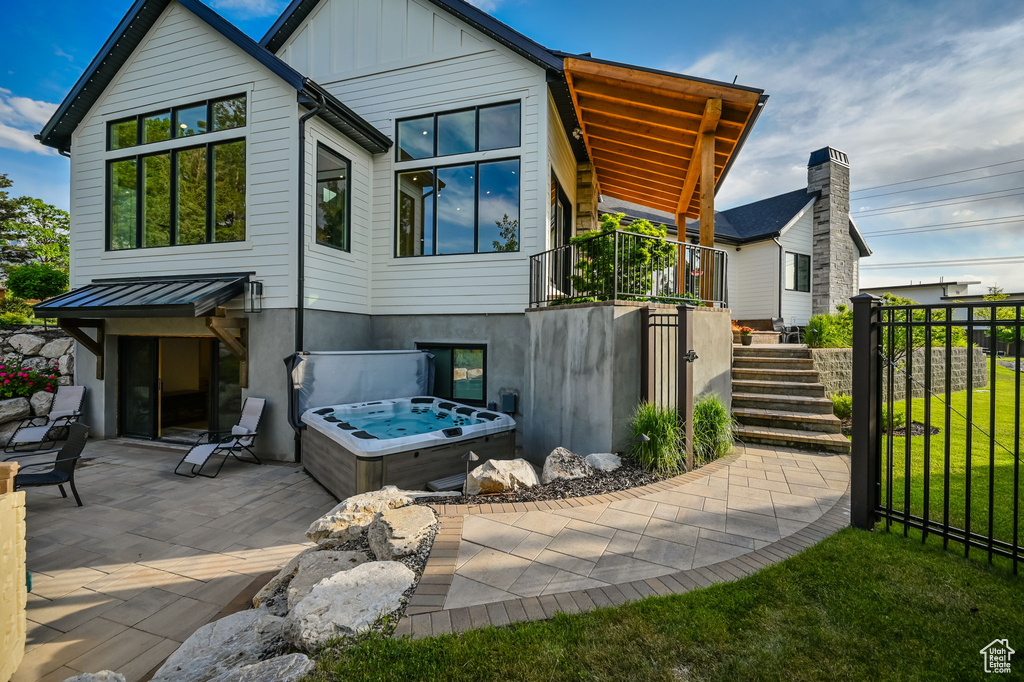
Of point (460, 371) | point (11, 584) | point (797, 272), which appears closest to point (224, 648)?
point (11, 584)

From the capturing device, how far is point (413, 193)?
8672 millimetres

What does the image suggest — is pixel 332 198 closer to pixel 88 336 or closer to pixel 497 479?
pixel 88 336

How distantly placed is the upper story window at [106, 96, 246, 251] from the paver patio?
4.19 metres

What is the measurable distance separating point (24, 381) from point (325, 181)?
298 inches

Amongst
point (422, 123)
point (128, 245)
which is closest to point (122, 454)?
point (128, 245)

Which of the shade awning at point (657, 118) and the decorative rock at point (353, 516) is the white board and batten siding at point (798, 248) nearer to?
the shade awning at point (657, 118)

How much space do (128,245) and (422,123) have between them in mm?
6152

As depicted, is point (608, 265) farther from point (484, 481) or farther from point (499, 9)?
point (499, 9)

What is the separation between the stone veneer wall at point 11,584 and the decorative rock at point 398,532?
2.04m

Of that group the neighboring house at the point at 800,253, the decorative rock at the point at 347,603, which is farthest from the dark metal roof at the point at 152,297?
the neighboring house at the point at 800,253

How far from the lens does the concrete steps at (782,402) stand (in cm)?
639

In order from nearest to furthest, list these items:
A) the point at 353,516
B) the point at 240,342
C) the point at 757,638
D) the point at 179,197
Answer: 1. the point at 757,638
2. the point at 353,516
3. the point at 240,342
4. the point at 179,197

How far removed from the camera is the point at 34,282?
11344 millimetres

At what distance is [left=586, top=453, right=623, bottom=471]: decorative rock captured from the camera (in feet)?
16.7
